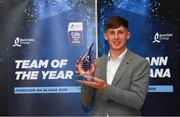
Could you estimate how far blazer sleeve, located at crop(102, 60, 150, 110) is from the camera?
6.31 feet

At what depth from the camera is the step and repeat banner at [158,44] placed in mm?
2945

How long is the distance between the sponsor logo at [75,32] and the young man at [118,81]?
923mm

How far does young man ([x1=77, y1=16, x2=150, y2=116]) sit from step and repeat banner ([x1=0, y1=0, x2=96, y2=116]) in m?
0.95

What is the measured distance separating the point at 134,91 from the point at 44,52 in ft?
4.54

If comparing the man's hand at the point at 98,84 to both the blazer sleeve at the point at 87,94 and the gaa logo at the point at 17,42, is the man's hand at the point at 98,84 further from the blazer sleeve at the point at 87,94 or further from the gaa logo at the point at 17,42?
the gaa logo at the point at 17,42

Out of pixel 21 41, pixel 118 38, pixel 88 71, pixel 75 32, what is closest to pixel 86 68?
pixel 88 71

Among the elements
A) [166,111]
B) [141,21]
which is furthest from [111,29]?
[166,111]

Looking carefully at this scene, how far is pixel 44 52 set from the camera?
313 centimetres

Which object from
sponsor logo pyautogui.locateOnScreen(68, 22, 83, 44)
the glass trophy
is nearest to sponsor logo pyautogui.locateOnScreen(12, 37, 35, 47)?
sponsor logo pyautogui.locateOnScreen(68, 22, 83, 44)

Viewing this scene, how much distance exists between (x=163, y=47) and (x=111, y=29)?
3.31ft

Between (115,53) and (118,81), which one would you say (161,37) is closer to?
(115,53)

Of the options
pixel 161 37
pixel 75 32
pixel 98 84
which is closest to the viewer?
pixel 98 84

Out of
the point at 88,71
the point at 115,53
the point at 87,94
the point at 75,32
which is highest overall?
the point at 75,32

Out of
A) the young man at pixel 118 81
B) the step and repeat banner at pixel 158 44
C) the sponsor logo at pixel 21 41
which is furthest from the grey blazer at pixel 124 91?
the sponsor logo at pixel 21 41
